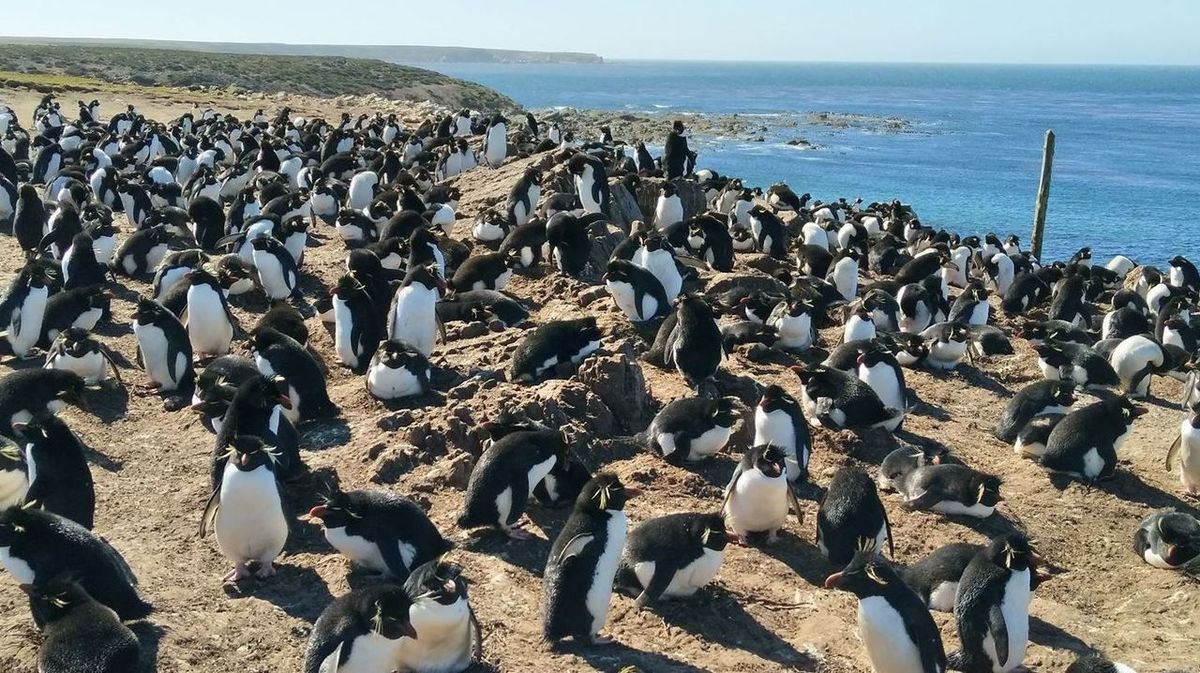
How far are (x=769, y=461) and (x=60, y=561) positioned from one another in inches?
160

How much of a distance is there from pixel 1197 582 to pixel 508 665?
183 inches

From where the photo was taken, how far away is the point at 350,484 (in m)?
7.28

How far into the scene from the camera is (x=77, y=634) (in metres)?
4.62

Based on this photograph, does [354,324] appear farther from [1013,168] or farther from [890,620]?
[1013,168]

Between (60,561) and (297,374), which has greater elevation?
(297,374)

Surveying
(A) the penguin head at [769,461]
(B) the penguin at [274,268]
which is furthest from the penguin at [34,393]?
(A) the penguin head at [769,461]

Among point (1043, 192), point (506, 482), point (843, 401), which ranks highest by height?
point (1043, 192)

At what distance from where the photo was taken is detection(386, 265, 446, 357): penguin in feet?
31.0

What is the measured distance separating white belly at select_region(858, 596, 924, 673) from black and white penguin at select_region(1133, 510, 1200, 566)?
2.82 metres

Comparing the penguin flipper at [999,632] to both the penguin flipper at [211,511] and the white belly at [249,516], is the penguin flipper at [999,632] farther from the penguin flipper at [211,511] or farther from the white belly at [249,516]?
the penguin flipper at [211,511]

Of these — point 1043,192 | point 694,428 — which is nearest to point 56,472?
point 694,428

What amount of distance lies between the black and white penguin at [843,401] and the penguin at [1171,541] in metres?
2.27

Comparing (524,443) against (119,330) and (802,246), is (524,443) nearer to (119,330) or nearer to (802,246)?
(119,330)

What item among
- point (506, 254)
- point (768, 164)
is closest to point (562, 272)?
point (506, 254)
